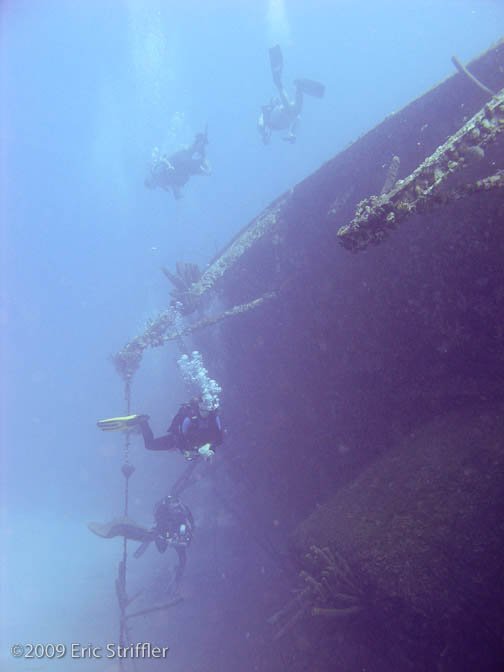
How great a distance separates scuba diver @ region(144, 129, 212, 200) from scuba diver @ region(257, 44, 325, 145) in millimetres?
3190

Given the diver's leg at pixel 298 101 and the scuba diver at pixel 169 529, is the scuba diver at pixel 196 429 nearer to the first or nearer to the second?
the scuba diver at pixel 169 529

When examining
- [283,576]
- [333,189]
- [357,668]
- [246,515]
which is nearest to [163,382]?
[246,515]

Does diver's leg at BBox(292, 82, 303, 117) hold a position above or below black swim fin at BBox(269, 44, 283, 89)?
below

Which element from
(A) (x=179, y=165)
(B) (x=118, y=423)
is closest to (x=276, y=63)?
(A) (x=179, y=165)

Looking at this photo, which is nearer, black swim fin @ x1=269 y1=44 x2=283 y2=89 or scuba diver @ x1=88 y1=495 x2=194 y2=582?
scuba diver @ x1=88 y1=495 x2=194 y2=582

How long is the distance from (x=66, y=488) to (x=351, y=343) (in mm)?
35088

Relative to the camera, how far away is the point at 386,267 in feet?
16.2

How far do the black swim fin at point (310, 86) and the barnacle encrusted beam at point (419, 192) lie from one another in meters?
15.7

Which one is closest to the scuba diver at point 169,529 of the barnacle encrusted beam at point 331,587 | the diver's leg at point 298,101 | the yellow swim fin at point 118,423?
the yellow swim fin at point 118,423

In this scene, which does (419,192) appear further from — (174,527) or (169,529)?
(169,529)

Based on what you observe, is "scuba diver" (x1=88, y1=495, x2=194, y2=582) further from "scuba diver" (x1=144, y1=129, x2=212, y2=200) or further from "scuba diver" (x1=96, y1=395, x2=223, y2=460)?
"scuba diver" (x1=144, y1=129, x2=212, y2=200)

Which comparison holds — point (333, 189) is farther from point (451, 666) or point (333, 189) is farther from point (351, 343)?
point (451, 666)

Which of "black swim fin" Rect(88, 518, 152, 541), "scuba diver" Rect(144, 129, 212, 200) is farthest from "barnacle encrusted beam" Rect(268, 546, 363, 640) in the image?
"scuba diver" Rect(144, 129, 212, 200)

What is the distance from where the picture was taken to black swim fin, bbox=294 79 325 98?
15617mm
